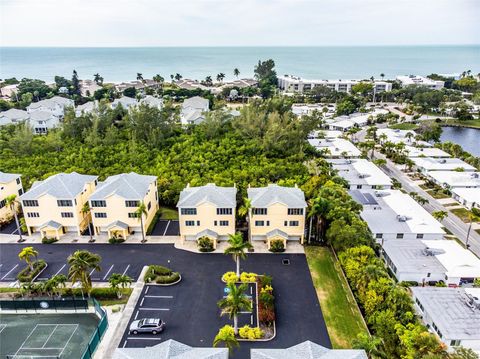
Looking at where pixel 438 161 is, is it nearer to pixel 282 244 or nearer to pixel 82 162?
pixel 282 244

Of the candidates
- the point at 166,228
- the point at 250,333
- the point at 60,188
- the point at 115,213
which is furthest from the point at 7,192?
the point at 250,333

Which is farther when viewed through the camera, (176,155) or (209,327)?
(176,155)

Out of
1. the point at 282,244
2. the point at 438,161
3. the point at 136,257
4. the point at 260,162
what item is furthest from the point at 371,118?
the point at 136,257

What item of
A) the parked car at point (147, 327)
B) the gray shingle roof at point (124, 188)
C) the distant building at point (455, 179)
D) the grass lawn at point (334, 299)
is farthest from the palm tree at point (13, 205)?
the distant building at point (455, 179)

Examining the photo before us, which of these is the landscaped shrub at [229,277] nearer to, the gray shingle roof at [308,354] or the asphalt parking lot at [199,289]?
the asphalt parking lot at [199,289]

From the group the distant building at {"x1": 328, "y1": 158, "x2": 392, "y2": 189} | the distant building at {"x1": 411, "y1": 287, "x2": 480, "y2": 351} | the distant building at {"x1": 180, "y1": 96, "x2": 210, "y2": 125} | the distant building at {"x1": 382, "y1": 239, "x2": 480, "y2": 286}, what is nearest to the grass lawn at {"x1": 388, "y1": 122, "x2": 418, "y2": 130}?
the distant building at {"x1": 328, "y1": 158, "x2": 392, "y2": 189}

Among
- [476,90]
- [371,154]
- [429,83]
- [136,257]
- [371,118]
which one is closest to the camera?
[136,257]

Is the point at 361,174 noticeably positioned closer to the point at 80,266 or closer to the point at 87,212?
the point at 87,212
